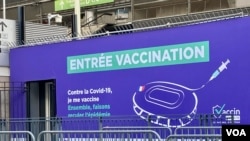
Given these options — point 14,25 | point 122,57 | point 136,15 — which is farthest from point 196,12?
point 122,57

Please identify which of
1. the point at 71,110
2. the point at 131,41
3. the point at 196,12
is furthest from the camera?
the point at 196,12

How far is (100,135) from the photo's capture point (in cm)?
964

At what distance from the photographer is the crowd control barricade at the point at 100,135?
8.69 metres

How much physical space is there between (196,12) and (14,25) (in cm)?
1269

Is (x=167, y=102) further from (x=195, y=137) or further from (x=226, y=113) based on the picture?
(x=195, y=137)

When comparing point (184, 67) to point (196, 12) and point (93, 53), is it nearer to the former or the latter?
point (93, 53)

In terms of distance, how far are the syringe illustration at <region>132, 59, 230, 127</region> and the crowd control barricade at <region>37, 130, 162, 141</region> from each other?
111 inches

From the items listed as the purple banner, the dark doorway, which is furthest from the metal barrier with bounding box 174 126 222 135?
the dark doorway

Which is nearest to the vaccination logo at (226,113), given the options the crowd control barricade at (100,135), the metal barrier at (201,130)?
the metal barrier at (201,130)

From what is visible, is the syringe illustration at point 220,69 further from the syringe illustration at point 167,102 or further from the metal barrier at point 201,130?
the metal barrier at point 201,130

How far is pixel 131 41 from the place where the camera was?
45.4 feet

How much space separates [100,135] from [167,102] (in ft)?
12.5

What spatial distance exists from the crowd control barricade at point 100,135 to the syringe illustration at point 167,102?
2.81m

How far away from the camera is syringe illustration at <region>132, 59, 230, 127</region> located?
41.3 feet
